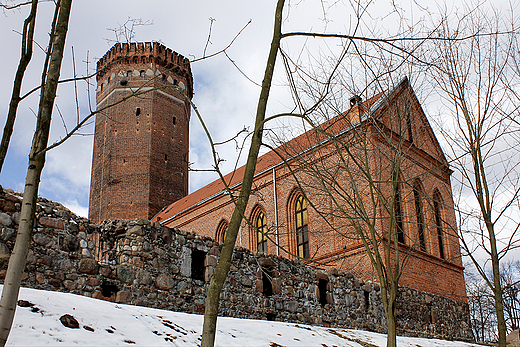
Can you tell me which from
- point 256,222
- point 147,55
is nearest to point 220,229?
point 256,222

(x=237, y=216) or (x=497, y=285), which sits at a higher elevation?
(x=237, y=216)

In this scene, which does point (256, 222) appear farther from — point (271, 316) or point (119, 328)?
point (119, 328)

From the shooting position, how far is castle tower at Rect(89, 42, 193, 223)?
31.5 meters

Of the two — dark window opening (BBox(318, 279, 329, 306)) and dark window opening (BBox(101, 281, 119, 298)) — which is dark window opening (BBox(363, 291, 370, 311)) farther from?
dark window opening (BBox(101, 281, 119, 298))

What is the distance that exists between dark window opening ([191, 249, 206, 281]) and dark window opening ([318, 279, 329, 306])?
398cm

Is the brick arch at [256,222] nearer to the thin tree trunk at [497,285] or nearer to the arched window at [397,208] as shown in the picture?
the arched window at [397,208]

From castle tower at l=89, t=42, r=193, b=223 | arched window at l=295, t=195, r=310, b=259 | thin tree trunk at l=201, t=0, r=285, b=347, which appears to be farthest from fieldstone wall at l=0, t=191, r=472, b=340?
castle tower at l=89, t=42, r=193, b=223

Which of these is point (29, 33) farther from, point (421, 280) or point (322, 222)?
point (421, 280)

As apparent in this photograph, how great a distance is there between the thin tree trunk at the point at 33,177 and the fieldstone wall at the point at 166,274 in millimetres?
2249

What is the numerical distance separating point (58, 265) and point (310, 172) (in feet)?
15.3

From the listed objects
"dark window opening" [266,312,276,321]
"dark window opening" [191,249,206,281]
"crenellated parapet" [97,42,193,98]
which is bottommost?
"dark window opening" [266,312,276,321]

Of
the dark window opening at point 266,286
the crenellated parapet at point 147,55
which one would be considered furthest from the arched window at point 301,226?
the crenellated parapet at point 147,55

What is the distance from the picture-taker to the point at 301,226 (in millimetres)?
20000

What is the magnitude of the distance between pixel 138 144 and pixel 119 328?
27.2 m
